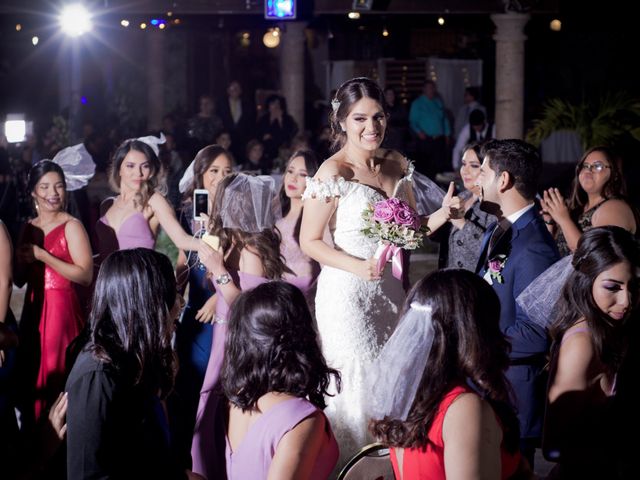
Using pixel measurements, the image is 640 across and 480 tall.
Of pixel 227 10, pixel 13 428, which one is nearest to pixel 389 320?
pixel 13 428

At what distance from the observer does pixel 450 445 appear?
8.40ft

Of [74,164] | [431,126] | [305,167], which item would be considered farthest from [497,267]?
[431,126]

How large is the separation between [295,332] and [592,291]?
3.41ft

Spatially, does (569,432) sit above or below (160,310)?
below

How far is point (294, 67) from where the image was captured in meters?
15.9

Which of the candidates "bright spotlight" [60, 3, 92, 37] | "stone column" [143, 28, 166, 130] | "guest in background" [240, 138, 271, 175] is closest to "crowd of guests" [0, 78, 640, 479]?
"guest in background" [240, 138, 271, 175]

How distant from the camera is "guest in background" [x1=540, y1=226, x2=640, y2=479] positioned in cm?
314

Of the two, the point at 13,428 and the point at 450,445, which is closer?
the point at 450,445

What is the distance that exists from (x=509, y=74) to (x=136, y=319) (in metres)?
11.3

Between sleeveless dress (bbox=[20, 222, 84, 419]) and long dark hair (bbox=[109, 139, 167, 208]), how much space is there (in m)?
0.61

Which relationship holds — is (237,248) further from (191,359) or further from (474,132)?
(474,132)

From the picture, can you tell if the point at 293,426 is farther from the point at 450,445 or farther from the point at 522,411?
the point at 522,411

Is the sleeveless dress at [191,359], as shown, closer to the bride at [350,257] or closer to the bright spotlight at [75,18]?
the bride at [350,257]

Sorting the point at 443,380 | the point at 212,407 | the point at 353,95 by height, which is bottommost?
the point at 212,407
